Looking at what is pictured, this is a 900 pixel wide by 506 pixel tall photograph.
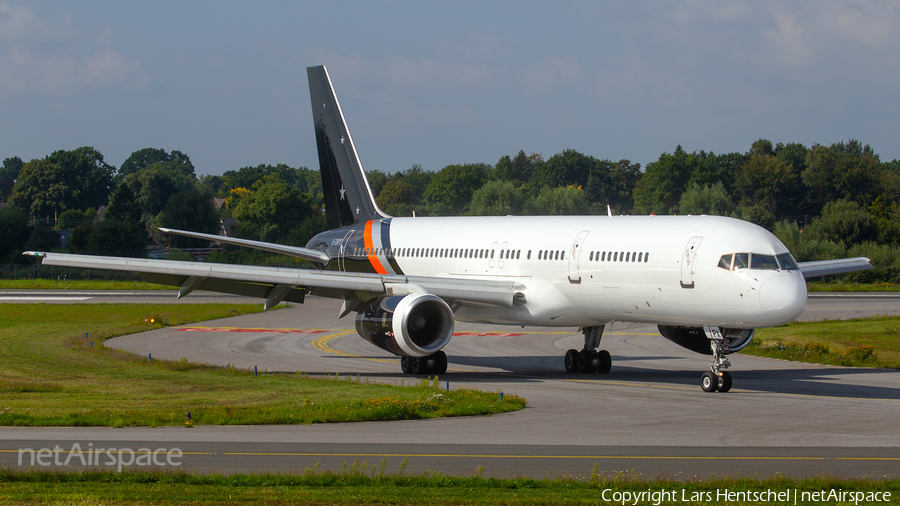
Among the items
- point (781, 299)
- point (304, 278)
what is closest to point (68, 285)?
point (304, 278)

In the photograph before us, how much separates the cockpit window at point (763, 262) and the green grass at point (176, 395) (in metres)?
6.69

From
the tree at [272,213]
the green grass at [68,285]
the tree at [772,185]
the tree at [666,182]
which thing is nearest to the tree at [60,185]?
the tree at [272,213]

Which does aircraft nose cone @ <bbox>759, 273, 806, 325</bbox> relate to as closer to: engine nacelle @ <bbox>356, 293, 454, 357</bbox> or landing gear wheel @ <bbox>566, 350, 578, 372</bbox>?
landing gear wheel @ <bbox>566, 350, 578, 372</bbox>

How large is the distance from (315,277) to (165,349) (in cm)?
957

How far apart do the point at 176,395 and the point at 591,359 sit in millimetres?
12688

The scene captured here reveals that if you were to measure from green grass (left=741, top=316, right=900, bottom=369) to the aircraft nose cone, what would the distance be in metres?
11.3

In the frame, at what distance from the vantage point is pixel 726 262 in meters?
22.6

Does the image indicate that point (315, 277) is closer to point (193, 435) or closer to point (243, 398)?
point (243, 398)

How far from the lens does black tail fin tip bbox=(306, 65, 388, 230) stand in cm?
3734

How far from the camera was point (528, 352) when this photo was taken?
113 feet

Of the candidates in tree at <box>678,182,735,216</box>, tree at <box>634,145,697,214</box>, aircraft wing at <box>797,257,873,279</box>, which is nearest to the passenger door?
aircraft wing at <box>797,257,873,279</box>

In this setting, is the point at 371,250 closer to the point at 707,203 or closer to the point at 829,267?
the point at 829,267

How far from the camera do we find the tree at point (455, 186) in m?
171

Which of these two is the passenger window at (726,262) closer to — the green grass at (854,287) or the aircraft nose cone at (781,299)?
the aircraft nose cone at (781,299)
